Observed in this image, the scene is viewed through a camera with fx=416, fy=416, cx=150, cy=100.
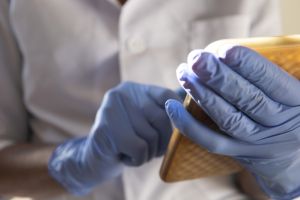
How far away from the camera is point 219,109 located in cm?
43

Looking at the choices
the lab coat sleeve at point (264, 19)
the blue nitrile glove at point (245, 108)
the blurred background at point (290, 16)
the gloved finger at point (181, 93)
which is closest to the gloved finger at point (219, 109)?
the blue nitrile glove at point (245, 108)

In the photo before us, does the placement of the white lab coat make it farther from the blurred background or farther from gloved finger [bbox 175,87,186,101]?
the blurred background

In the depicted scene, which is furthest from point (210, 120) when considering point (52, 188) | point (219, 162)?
point (52, 188)

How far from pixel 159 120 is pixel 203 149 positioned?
14cm

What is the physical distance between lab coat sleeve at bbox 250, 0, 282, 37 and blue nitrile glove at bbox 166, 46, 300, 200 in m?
0.29

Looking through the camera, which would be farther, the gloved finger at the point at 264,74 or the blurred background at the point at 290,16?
the blurred background at the point at 290,16

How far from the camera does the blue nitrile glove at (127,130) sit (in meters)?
0.62

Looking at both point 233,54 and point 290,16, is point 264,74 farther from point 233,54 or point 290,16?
point 290,16

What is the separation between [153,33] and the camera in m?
0.66

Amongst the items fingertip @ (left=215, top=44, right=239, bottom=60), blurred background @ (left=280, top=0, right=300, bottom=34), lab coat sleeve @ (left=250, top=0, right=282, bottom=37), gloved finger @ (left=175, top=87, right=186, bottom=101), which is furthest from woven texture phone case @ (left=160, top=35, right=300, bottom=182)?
blurred background @ (left=280, top=0, right=300, bottom=34)

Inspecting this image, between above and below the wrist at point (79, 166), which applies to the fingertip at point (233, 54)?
above

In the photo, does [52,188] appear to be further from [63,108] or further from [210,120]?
[210,120]

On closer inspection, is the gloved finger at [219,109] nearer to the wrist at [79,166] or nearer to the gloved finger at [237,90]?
the gloved finger at [237,90]

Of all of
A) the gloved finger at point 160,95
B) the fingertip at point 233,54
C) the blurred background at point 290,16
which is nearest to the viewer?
the fingertip at point 233,54
